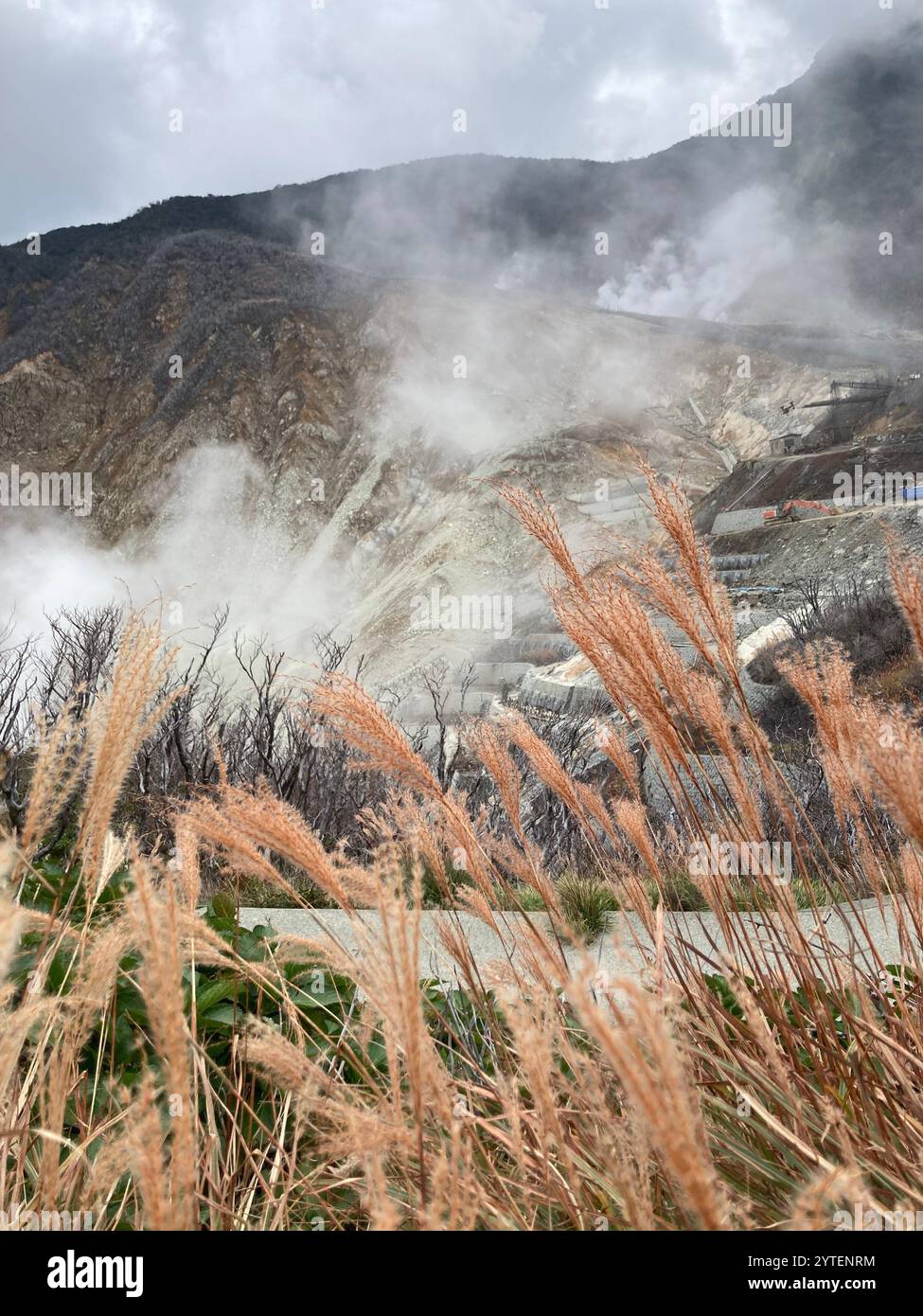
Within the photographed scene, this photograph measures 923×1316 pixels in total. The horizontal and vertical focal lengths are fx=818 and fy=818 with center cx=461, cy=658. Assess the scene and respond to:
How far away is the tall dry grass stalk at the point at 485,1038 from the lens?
910 mm

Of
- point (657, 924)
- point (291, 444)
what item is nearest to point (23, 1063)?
point (657, 924)

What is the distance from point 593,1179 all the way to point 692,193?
92.2 m

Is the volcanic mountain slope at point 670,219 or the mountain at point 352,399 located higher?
the volcanic mountain slope at point 670,219

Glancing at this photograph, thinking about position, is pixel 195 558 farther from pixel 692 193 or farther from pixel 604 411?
pixel 692 193

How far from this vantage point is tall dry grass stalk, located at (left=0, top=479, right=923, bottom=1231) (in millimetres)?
910

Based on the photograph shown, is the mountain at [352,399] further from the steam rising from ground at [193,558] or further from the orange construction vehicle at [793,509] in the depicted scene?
the orange construction vehicle at [793,509]

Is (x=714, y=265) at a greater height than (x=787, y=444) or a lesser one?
greater

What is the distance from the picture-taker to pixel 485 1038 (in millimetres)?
2119

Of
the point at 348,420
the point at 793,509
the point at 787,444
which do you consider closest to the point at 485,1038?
the point at 793,509

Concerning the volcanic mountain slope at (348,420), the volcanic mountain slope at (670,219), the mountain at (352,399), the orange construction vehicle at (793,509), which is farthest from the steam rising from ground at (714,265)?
the orange construction vehicle at (793,509)

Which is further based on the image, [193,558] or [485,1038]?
[193,558]

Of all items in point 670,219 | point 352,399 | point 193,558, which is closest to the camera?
point 193,558

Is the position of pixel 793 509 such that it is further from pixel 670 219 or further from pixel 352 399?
pixel 670 219

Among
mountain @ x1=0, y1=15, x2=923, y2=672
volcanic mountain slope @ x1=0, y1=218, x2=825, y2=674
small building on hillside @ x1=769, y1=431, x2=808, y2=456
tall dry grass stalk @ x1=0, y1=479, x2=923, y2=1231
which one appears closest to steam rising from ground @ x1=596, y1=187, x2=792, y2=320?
mountain @ x1=0, y1=15, x2=923, y2=672
